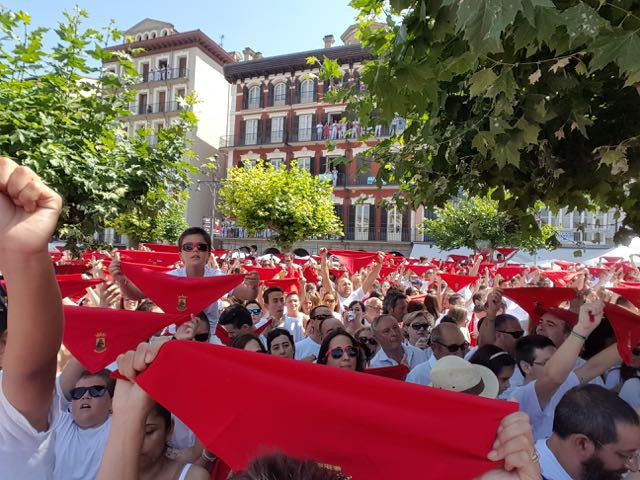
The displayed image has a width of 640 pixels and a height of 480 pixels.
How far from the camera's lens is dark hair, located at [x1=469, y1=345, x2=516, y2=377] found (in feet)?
13.0

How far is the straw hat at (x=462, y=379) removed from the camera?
3074 millimetres

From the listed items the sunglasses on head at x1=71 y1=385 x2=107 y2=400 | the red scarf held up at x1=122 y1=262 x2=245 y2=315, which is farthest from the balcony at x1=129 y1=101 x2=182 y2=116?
the sunglasses on head at x1=71 y1=385 x2=107 y2=400

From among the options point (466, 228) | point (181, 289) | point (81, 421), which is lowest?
point (81, 421)

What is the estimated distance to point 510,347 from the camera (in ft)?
16.9

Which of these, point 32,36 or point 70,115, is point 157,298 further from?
point 32,36

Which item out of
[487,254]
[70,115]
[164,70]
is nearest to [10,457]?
[70,115]

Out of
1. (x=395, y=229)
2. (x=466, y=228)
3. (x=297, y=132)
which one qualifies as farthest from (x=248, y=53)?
(x=466, y=228)

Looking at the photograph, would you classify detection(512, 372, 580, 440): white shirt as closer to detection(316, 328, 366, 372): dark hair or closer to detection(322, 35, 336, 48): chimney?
detection(316, 328, 366, 372): dark hair

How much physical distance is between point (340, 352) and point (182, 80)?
46.1 meters

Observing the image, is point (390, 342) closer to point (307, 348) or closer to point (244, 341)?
point (307, 348)

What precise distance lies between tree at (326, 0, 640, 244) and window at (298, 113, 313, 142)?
38.2m

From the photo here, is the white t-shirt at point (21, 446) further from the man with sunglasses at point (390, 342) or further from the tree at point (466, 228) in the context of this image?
the tree at point (466, 228)

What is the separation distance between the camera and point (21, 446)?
1.56 m

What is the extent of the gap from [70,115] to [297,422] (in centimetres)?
673
